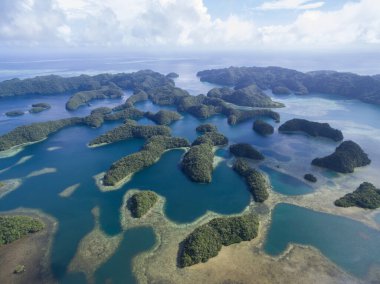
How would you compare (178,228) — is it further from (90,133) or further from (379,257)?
(90,133)

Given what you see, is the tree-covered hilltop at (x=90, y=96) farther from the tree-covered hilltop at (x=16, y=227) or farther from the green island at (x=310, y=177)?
the green island at (x=310, y=177)

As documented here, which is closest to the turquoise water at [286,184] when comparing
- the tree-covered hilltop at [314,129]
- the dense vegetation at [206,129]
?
the tree-covered hilltop at [314,129]

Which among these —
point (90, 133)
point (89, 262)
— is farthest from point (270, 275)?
point (90, 133)

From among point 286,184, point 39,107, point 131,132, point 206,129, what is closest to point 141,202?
point 286,184

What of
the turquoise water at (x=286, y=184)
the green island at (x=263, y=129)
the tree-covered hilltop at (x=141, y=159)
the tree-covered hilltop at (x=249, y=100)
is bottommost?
the tree-covered hilltop at (x=249, y=100)

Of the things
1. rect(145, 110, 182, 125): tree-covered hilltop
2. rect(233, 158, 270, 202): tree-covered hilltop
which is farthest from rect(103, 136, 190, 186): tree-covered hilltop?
rect(145, 110, 182, 125): tree-covered hilltop

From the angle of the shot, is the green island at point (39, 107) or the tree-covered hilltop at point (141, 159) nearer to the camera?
the tree-covered hilltop at point (141, 159)

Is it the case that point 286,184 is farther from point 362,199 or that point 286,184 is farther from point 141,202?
point 141,202

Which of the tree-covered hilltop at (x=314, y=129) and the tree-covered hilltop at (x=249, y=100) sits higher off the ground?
the tree-covered hilltop at (x=314, y=129)
